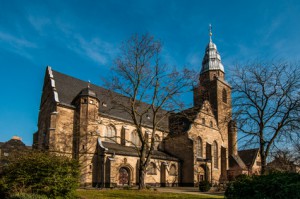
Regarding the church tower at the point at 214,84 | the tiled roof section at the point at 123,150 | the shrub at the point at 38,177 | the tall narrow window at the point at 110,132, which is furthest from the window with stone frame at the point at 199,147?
the shrub at the point at 38,177

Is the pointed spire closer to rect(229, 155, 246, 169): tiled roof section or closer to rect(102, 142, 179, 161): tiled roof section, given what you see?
rect(229, 155, 246, 169): tiled roof section

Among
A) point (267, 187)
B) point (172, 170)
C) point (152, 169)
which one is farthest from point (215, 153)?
point (267, 187)

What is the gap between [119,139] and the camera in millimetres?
35812

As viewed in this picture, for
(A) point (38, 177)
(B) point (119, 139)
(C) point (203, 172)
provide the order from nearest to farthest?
(A) point (38, 177), (B) point (119, 139), (C) point (203, 172)

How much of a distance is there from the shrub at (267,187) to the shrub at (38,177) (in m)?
7.93

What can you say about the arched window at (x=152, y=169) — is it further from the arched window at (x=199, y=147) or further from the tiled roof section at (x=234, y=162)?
the tiled roof section at (x=234, y=162)

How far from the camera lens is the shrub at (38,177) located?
12812mm

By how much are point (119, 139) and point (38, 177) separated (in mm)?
22894

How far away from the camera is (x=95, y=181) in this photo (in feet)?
98.1

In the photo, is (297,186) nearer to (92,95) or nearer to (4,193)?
(4,193)

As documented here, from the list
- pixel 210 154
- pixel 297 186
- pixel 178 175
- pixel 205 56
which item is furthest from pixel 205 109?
pixel 297 186

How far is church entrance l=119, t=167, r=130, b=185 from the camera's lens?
31395mm

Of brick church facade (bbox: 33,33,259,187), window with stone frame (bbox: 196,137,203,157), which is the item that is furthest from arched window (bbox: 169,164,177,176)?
window with stone frame (bbox: 196,137,203,157)

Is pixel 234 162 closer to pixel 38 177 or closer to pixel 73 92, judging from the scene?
pixel 73 92
